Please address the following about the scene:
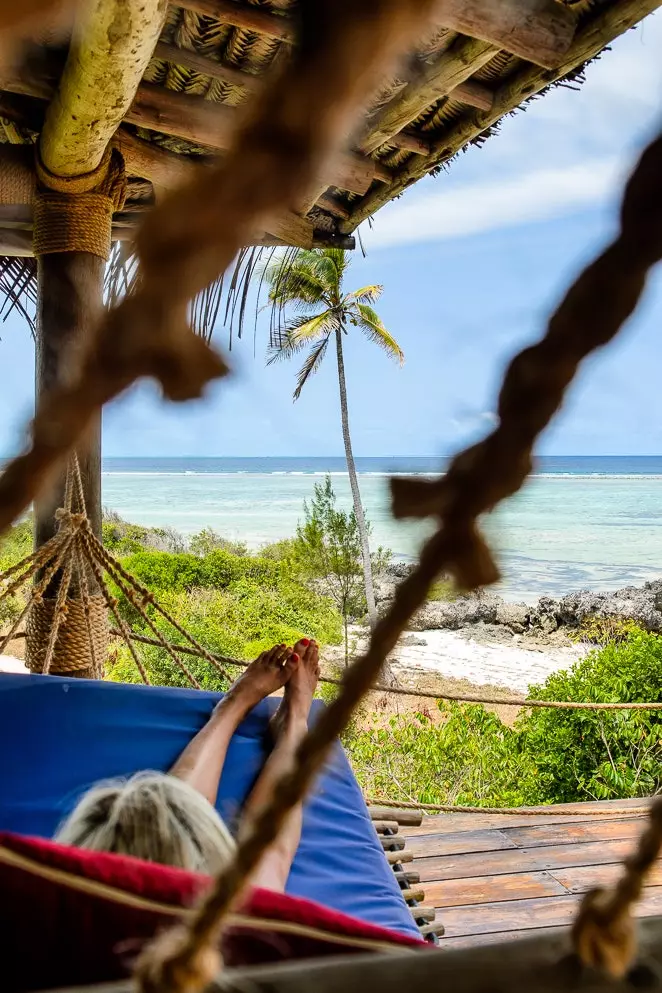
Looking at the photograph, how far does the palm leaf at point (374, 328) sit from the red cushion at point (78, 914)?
10.5m

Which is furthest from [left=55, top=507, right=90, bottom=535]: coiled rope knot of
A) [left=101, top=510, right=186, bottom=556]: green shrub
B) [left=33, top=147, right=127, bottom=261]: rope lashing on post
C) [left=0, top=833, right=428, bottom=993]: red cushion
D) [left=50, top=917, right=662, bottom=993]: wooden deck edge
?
[left=101, top=510, right=186, bottom=556]: green shrub

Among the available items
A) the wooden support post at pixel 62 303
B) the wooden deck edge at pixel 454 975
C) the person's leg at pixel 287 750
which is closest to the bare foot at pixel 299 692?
the person's leg at pixel 287 750

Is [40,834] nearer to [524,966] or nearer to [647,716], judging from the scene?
[524,966]

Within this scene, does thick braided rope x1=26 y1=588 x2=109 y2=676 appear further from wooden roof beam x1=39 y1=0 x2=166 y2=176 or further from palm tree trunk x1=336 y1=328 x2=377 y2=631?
palm tree trunk x1=336 y1=328 x2=377 y2=631

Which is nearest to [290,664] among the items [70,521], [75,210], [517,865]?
[70,521]

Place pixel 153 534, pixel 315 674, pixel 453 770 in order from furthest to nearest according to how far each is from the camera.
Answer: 1. pixel 153 534
2. pixel 453 770
3. pixel 315 674

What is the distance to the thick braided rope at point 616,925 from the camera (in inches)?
8.1

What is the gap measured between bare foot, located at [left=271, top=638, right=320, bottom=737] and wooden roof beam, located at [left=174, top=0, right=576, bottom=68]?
1.27 metres

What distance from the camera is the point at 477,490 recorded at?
19cm

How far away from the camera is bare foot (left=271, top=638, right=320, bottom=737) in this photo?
64.0 inches

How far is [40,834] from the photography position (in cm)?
117

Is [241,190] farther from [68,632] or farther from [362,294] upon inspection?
[362,294]

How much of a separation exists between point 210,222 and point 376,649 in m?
0.11

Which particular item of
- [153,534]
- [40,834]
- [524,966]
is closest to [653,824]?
[524,966]
